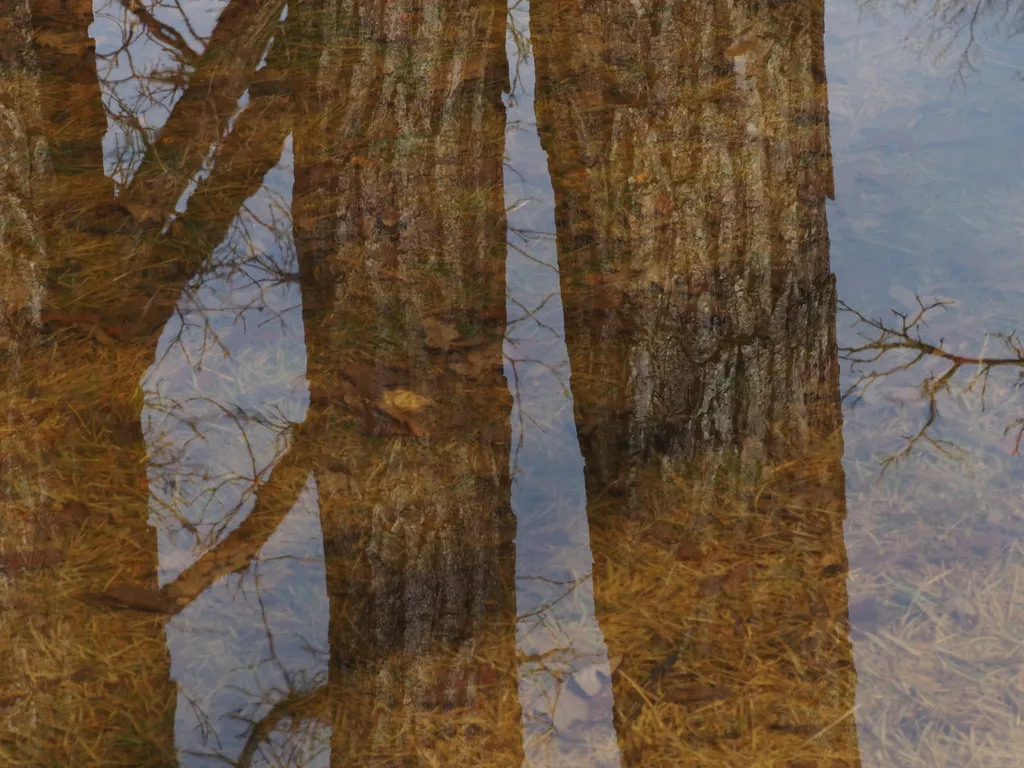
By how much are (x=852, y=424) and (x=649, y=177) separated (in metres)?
0.95

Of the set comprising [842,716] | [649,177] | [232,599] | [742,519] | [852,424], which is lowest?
[842,716]

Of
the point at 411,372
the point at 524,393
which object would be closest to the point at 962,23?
the point at 524,393

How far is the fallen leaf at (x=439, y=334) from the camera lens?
2410 millimetres

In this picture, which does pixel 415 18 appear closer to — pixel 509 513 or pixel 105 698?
pixel 509 513

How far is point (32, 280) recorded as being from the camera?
263 cm

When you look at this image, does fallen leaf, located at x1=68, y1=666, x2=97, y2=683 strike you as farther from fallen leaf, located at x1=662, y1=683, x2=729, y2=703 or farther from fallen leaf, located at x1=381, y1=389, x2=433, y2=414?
fallen leaf, located at x1=662, y1=683, x2=729, y2=703

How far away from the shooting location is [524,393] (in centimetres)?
229

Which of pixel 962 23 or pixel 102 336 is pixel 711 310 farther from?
pixel 962 23

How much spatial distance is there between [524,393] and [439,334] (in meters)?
0.29

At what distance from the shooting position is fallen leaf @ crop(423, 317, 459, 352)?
2.41 metres

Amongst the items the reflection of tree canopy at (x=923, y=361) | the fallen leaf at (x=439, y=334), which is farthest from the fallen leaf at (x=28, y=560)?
the reflection of tree canopy at (x=923, y=361)

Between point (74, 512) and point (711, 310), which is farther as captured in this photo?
point (711, 310)

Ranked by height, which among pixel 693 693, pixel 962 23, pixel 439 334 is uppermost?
pixel 962 23

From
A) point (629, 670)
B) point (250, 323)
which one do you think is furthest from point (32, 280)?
point (629, 670)
